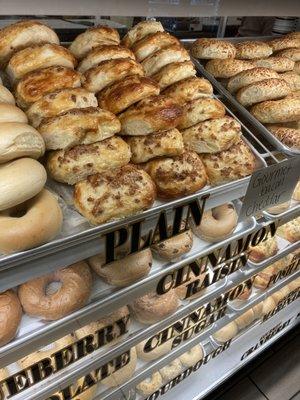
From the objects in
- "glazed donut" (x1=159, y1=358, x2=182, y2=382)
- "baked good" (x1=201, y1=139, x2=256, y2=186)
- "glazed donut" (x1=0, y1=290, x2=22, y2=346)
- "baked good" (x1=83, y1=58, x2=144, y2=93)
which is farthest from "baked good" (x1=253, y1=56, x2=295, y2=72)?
"glazed donut" (x1=159, y1=358, x2=182, y2=382)

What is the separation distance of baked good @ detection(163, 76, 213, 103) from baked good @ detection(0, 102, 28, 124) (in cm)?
53

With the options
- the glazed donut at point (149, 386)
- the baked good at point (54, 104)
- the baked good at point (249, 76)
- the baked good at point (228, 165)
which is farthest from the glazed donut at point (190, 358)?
the baked good at point (54, 104)

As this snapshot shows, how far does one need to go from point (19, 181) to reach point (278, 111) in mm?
1088

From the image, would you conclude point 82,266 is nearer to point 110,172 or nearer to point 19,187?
point 110,172

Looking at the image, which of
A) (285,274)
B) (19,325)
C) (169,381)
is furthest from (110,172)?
(285,274)

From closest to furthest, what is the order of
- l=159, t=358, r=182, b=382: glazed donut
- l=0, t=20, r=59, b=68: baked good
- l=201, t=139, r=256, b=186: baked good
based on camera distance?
l=0, t=20, r=59, b=68: baked good
l=201, t=139, r=256, b=186: baked good
l=159, t=358, r=182, b=382: glazed donut

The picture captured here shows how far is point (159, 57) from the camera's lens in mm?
1281

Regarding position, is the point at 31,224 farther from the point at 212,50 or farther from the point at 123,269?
the point at 212,50

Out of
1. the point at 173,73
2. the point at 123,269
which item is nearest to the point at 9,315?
the point at 123,269

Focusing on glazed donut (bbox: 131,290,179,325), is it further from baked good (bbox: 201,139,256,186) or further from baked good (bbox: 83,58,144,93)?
baked good (bbox: 83,58,144,93)

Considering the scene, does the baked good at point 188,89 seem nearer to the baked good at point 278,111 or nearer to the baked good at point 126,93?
the baked good at point 126,93

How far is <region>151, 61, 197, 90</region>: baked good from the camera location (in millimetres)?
1253

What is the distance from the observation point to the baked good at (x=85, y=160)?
95 centimetres

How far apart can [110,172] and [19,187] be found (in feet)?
0.92
